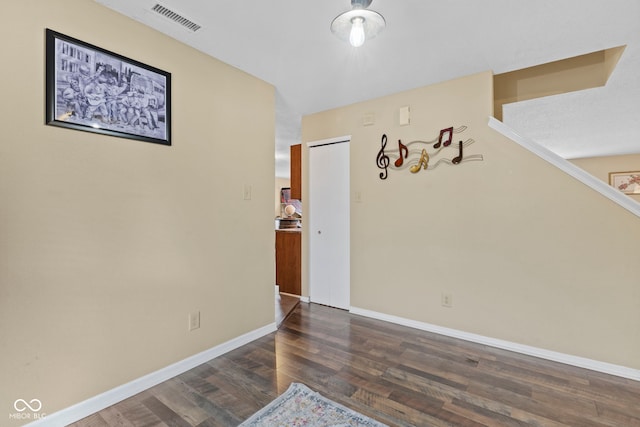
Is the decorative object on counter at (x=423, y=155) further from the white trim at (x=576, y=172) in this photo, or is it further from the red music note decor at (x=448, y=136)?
the white trim at (x=576, y=172)

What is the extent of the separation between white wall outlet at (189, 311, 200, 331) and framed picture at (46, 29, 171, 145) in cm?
127

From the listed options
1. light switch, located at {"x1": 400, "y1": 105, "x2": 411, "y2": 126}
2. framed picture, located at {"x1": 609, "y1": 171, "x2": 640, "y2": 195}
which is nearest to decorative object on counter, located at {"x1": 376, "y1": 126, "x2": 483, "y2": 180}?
light switch, located at {"x1": 400, "y1": 105, "x2": 411, "y2": 126}

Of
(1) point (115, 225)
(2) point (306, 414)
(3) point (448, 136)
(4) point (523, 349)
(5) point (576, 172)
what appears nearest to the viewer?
(2) point (306, 414)

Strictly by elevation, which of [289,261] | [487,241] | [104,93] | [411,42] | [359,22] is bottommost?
[289,261]

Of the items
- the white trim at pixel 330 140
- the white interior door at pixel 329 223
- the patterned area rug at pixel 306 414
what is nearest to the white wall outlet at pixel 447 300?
the white interior door at pixel 329 223

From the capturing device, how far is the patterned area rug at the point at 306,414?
1555 mm

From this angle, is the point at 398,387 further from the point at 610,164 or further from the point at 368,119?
the point at 610,164

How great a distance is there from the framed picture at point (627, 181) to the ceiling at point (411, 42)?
3275 millimetres

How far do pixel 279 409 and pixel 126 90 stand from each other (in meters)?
Answer: 2.14

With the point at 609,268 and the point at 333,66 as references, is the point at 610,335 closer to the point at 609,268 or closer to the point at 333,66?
the point at 609,268

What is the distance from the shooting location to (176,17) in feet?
6.02

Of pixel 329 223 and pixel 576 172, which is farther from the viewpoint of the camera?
pixel 329 223

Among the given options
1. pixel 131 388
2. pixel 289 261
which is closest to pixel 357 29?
pixel 131 388

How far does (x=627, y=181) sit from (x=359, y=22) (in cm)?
680
